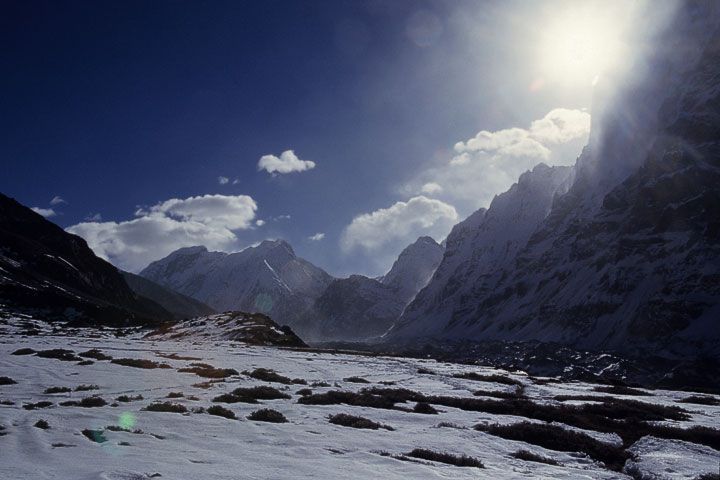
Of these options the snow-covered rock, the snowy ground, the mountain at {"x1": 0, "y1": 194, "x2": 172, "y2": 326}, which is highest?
the mountain at {"x1": 0, "y1": 194, "x2": 172, "y2": 326}

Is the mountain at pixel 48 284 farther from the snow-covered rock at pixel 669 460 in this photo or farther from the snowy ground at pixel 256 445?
the snow-covered rock at pixel 669 460

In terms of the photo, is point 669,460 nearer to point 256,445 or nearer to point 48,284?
point 256,445

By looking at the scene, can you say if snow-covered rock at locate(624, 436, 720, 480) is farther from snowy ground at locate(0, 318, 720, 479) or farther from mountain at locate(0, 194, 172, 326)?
mountain at locate(0, 194, 172, 326)

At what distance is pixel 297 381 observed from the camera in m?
30.3

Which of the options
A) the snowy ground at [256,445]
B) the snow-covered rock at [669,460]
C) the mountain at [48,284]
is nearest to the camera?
the snowy ground at [256,445]

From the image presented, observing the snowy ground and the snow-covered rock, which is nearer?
the snowy ground

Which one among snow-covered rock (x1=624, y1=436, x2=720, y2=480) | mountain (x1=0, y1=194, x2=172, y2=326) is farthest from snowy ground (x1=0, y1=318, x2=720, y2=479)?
mountain (x1=0, y1=194, x2=172, y2=326)

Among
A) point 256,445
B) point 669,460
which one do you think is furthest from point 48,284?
point 669,460

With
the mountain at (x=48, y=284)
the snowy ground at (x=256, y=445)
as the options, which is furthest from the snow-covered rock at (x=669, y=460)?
the mountain at (x=48, y=284)

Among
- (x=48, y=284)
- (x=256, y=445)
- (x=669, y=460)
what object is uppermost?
(x=48, y=284)

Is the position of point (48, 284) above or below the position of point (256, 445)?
above

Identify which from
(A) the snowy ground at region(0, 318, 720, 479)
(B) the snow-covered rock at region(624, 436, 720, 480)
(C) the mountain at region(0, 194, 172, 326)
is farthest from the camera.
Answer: (C) the mountain at region(0, 194, 172, 326)

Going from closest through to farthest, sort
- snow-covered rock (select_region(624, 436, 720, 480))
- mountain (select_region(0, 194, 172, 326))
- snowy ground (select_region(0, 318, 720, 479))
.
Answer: snowy ground (select_region(0, 318, 720, 479)), snow-covered rock (select_region(624, 436, 720, 480)), mountain (select_region(0, 194, 172, 326))

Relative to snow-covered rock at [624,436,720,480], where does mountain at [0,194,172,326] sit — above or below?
above
